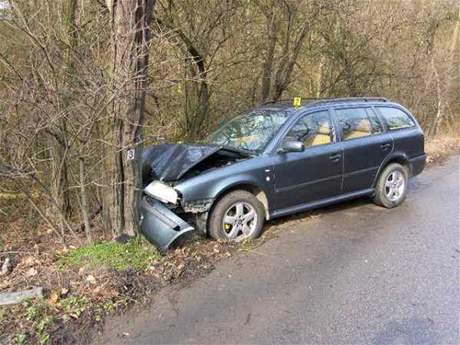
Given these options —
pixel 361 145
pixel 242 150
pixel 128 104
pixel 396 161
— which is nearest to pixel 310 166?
pixel 242 150

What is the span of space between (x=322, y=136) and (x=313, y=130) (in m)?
0.18

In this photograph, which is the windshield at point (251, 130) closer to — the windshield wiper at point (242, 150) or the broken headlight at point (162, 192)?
the windshield wiper at point (242, 150)

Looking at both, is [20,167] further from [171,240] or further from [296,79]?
[296,79]

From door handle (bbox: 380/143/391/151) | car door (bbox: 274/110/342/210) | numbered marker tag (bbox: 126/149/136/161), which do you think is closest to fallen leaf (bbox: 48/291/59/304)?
numbered marker tag (bbox: 126/149/136/161)

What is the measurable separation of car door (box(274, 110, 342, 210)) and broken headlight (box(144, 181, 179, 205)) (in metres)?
1.40

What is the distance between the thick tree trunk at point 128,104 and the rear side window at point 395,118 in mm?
4183

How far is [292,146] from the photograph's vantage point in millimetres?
5910

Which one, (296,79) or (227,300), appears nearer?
(227,300)

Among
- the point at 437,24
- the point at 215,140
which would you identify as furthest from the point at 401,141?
the point at 437,24

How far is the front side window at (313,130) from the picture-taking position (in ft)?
20.6

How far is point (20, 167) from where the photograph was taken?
475 cm

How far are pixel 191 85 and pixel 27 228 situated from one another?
4187mm

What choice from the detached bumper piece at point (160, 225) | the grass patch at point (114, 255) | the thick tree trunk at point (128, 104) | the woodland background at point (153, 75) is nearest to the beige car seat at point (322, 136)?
the woodland background at point (153, 75)

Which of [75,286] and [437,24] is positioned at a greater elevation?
A: [437,24]
